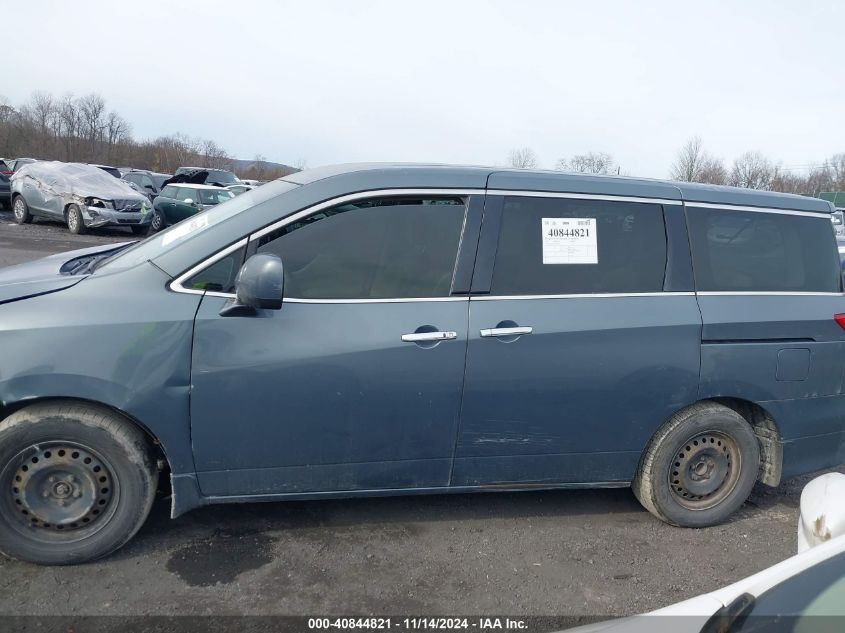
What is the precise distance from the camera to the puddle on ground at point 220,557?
3082 millimetres

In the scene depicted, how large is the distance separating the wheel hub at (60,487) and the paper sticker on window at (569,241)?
95.7 inches

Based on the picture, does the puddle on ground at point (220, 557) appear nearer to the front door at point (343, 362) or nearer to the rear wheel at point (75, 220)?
the front door at point (343, 362)

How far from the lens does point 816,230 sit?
4.03 m

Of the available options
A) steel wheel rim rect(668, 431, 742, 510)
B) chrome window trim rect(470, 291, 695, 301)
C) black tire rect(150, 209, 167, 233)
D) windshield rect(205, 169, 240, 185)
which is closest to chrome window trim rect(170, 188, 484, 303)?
chrome window trim rect(470, 291, 695, 301)

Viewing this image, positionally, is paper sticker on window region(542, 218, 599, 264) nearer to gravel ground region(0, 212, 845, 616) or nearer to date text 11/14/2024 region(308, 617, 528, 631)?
A: gravel ground region(0, 212, 845, 616)

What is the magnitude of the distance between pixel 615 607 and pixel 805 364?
186cm

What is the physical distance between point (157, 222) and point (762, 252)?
691 inches

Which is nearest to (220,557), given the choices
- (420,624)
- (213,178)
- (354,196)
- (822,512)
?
(420,624)

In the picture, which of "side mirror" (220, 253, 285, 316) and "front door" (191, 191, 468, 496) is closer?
"side mirror" (220, 253, 285, 316)

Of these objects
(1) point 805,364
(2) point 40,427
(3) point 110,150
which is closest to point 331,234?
(2) point 40,427

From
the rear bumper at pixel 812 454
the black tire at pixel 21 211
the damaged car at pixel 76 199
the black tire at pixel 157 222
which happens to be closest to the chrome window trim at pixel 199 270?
the rear bumper at pixel 812 454

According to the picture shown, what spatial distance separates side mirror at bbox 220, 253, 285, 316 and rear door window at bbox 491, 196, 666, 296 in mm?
1091

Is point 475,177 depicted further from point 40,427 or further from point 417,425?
point 40,427

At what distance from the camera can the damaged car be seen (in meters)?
16.2
